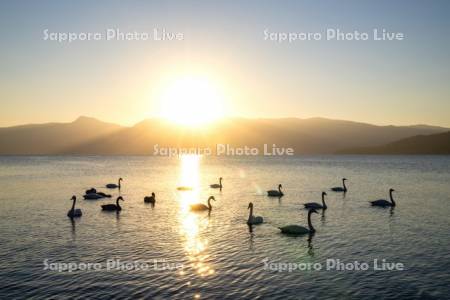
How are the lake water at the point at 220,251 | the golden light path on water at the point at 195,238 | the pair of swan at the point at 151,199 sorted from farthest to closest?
the pair of swan at the point at 151,199, the golden light path on water at the point at 195,238, the lake water at the point at 220,251

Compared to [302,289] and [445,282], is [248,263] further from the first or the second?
[445,282]

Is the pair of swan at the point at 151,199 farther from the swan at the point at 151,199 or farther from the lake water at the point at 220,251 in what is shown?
the lake water at the point at 220,251

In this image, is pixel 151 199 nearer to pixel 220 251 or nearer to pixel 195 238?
pixel 195 238

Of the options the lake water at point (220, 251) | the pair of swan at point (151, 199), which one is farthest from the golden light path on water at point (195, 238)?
the pair of swan at point (151, 199)

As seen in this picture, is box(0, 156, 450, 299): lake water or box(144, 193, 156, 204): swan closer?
box(0, 156, 450, 299): lake water

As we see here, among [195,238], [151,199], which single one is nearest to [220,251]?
[195,238]

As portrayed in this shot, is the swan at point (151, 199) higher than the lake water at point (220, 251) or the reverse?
higher

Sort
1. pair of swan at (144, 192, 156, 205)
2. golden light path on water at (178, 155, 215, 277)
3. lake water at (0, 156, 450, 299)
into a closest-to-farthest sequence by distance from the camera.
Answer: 1. lake water at (0, 156, 450, 299)
2. golden light path on water at (178, 155, 215, 277)
3. pair of swan at (144, 192, 156, 205)

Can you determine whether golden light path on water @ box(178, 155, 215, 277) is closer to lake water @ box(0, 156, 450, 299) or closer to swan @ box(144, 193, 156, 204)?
lake water @ box(0, 156, 450, 299)

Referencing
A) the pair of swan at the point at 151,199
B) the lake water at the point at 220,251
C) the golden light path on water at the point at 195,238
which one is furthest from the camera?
the pair of swan at the point at 151,199

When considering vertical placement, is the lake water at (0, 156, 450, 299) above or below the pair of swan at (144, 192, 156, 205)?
below

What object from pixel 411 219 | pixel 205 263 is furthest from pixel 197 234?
pixel 411 219

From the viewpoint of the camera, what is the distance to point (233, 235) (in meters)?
30.2

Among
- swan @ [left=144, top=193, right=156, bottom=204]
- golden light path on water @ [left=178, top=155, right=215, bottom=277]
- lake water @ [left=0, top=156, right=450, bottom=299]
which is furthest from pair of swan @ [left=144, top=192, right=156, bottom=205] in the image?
golden light path on water @ [left=178, top=155, right=215, bottom=277]
